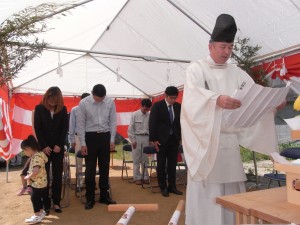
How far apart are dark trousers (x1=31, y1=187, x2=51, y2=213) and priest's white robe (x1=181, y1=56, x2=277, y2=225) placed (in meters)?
2.24

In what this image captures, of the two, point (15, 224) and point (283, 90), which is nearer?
point (283, 90)

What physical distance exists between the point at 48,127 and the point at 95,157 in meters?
0.75

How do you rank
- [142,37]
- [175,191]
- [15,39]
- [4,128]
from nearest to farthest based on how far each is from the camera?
[15,39]
[175,191]
[4,128]
[142,37]

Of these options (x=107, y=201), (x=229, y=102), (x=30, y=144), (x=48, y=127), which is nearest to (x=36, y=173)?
(x=30, y=144)

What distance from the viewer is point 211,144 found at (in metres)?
2.02

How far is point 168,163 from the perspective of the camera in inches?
216

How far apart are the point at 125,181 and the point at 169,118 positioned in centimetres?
210

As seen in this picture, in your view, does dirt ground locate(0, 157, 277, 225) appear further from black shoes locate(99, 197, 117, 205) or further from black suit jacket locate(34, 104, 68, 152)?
black suit jacket locate(34, 104, 68, 152)

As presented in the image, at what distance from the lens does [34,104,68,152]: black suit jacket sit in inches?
161

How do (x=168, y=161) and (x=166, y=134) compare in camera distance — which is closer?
(x=166, y=134)

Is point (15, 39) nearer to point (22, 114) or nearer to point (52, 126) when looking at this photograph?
point (52, 126)

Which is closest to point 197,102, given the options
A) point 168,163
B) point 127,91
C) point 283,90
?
point 283,90

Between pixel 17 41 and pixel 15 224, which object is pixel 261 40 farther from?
pixel 15 224

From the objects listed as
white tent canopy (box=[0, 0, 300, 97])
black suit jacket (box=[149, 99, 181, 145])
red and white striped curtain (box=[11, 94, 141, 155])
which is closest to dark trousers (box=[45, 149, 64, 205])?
black suit jacket (box=[149, 99, 181, 145])
